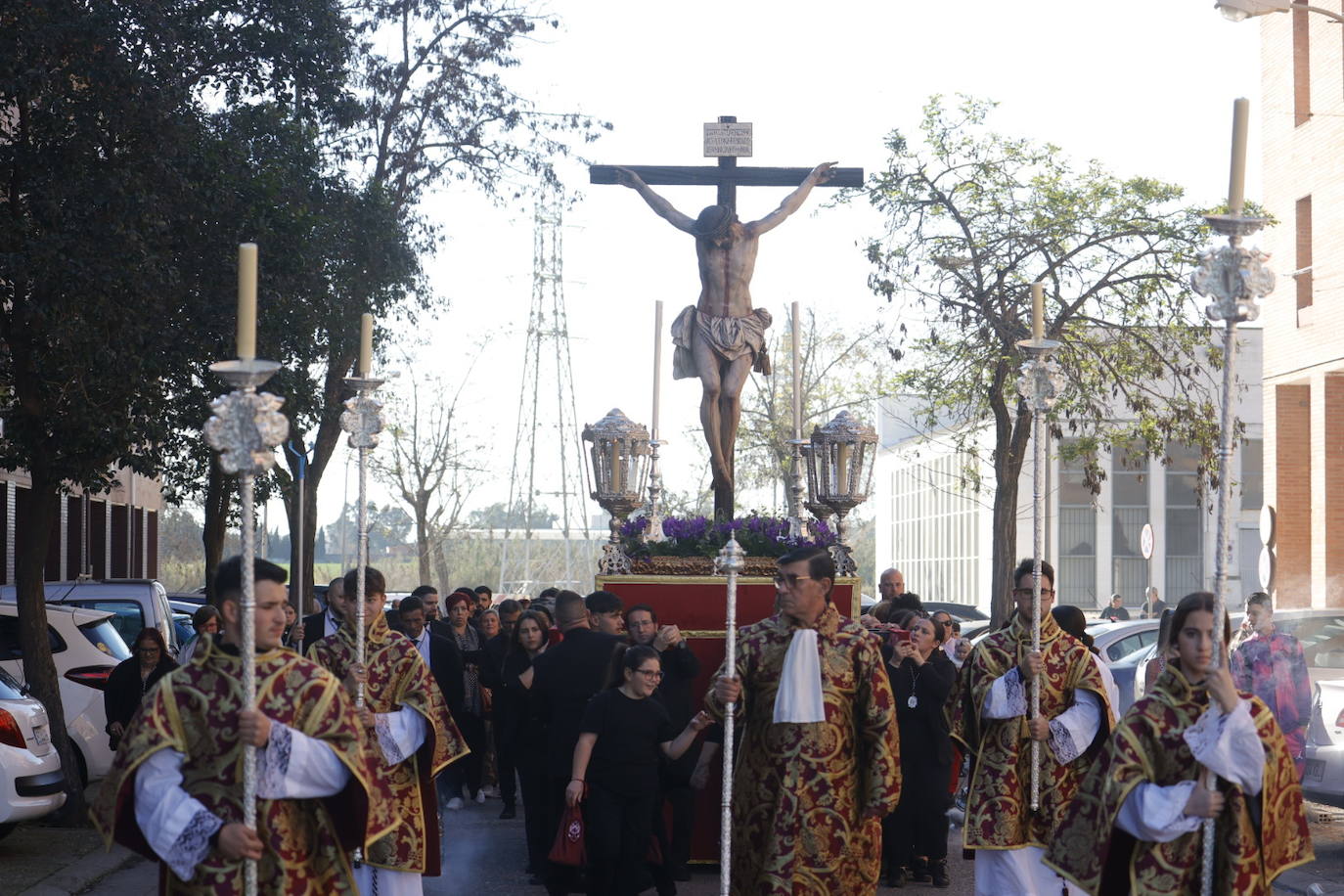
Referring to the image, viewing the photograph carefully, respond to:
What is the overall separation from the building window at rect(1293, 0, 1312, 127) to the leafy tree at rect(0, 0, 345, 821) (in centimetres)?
2008

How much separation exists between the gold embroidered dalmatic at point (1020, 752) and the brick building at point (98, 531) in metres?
21.7

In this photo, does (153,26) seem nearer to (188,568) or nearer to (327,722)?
(327,722)

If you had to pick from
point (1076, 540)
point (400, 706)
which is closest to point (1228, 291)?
point (400, 706)

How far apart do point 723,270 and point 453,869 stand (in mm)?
4290

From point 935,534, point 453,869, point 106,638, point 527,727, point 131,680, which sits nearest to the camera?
point 527,727

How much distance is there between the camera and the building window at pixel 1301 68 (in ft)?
96.3

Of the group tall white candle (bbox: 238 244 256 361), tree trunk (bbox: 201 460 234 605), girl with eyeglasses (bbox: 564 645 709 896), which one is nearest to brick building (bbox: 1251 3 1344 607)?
tree trunk (bbox: 201 460 234 605)

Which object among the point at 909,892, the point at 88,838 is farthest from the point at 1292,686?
the point at 88,838

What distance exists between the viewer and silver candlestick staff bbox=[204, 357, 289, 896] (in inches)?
213

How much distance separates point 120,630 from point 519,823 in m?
5.34

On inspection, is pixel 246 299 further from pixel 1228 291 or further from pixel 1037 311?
pixel 1037 311

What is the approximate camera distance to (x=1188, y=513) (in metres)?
52.0

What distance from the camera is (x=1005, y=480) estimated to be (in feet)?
74.1

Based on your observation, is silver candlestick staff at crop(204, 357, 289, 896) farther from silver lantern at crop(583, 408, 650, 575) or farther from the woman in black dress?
silver lantern at crop(583, 408, 650, 575)
